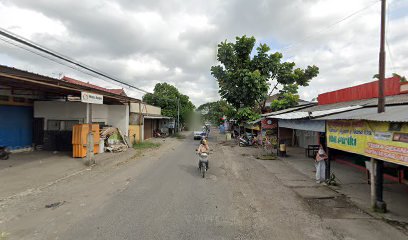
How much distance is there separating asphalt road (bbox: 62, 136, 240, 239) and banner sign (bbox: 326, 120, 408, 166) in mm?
4134

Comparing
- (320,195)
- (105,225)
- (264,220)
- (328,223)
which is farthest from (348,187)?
(105,225)

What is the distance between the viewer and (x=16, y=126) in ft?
52.3

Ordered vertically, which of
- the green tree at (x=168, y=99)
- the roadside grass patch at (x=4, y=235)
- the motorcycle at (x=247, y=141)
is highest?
the green tree at (x=168, y=99)

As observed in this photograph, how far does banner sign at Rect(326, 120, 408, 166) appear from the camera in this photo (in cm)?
537

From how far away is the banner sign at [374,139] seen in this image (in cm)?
537

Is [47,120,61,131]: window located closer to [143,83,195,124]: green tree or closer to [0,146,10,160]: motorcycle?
[0,146,10,160]: motorcycle

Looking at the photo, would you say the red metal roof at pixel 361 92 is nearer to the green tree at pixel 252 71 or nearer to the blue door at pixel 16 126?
the green tree at pixel 252 71

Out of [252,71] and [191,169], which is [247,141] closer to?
[252,71]

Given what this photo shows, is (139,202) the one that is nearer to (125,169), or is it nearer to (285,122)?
(125,169)

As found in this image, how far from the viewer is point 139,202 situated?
6809mm

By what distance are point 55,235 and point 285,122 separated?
13421 millimetres

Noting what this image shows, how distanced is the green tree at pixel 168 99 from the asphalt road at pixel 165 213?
37032 mm

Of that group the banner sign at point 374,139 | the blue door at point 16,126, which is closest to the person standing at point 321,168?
the banner sign at point 374,139

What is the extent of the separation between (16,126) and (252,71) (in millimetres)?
22165
